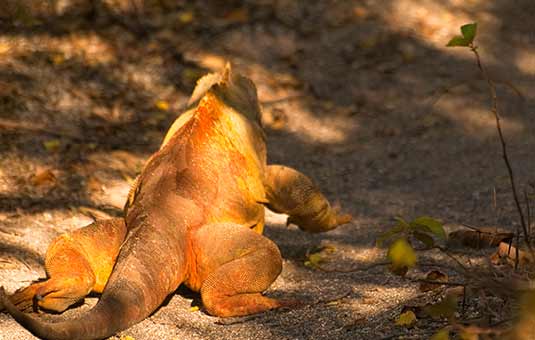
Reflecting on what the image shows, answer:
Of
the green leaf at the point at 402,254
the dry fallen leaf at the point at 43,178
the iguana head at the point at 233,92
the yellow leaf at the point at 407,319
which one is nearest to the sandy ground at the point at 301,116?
the dry fallen leaf at the point at 43,178

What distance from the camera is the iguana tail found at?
4035 millimetres

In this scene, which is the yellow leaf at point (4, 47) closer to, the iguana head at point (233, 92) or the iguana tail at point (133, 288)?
the iguana head at point (233, 92)

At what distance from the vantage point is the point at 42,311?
486 centimetres

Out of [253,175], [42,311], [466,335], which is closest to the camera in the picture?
[466,335]

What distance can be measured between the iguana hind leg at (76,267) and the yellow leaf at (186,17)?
5641 millimetres

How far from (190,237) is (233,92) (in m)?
1.59

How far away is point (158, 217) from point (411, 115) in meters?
4.54

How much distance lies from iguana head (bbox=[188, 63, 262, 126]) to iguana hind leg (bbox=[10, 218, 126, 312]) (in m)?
1.32

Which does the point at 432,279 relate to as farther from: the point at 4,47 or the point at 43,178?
the point at 4,47

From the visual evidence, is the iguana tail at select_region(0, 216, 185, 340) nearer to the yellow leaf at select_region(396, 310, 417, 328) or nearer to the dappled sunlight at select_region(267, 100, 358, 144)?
the yellow leaf at select_region(396, 310, 417, 328)

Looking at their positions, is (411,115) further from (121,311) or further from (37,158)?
(121,311)

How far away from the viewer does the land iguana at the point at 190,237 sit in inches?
186

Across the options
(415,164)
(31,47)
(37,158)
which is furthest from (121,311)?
(31,47)

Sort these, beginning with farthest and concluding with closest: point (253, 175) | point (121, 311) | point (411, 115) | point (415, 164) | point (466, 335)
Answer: point (411, 115) → point (415, 164) → point (253, 175) → point (121, 311) → point (466, 335)
